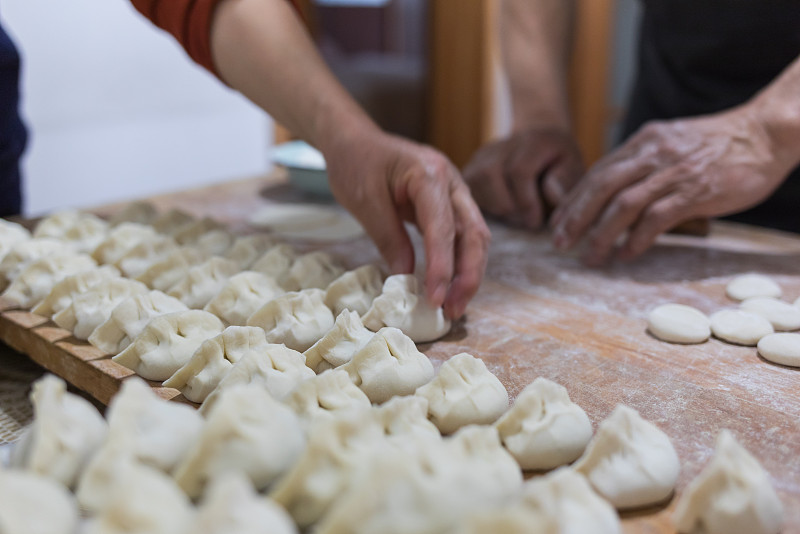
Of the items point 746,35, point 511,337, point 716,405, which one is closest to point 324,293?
point 511,337

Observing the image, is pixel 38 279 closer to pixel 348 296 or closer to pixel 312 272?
pixel 312 272

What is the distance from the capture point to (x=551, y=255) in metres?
2.09

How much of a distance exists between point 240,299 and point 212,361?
0.30m

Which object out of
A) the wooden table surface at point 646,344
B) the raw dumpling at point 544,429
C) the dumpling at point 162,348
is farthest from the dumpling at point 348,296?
the raw dumpling at point 544,429

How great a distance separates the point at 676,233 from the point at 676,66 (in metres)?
0.69

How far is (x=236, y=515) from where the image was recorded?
77 centimetres

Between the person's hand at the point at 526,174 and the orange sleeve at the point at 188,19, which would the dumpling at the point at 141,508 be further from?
the person's hand at the point at 526,174

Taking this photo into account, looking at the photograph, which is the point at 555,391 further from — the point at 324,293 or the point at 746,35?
the point at 746,35

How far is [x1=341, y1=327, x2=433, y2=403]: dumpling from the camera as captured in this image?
1.25 metres

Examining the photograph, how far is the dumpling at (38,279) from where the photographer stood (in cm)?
165

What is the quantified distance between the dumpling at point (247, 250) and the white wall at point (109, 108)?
5.68ft

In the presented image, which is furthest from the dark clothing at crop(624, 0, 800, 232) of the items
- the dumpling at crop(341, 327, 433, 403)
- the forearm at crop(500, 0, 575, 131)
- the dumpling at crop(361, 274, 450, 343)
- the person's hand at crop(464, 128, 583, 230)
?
the dumpling at crop(341, 327, 433, 403)

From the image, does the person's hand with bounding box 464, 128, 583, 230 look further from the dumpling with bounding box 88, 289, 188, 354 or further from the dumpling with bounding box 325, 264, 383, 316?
the dumpling with bounding box 88, 289, 188, 354

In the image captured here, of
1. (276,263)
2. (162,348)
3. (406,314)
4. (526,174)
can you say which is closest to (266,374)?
(162,348)
